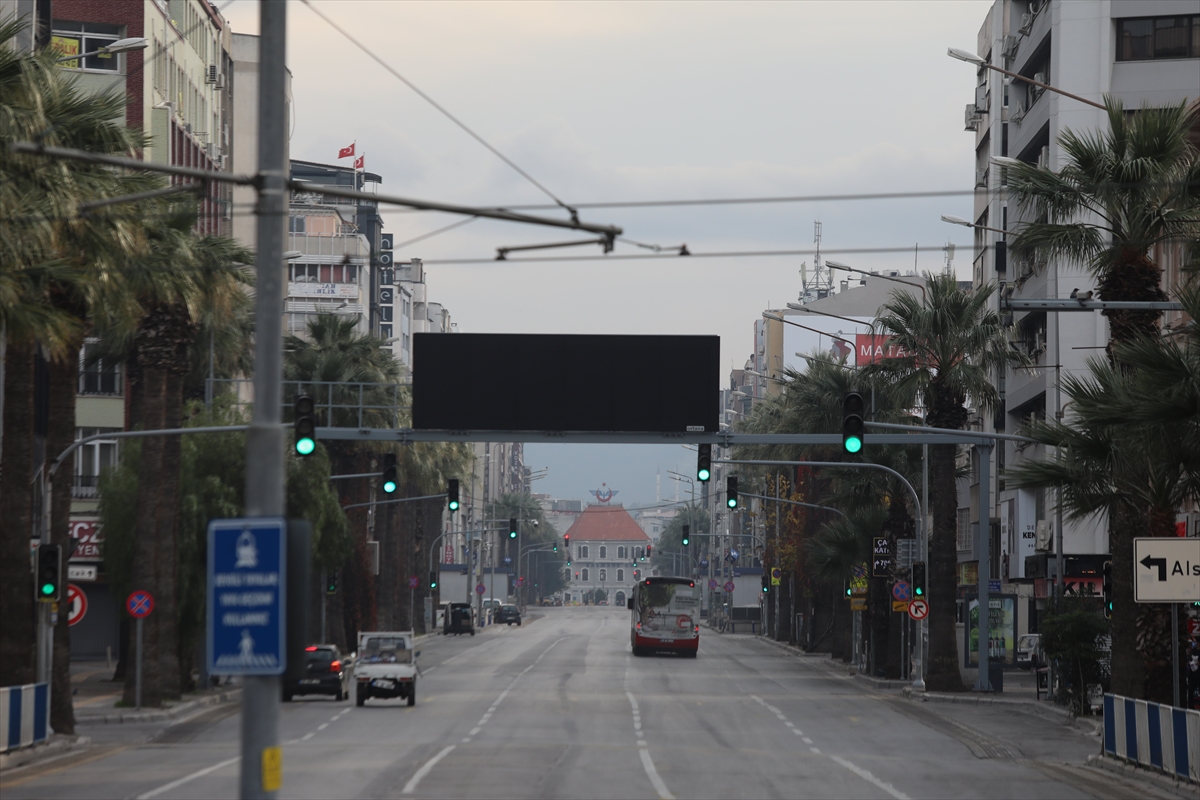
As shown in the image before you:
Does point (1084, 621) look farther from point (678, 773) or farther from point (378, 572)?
point (378, 572)

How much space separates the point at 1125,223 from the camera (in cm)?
2914

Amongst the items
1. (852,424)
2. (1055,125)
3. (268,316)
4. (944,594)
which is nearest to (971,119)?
(1055,125)

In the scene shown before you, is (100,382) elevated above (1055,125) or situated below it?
below

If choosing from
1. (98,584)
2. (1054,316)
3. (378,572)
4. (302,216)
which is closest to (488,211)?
(1054,316)

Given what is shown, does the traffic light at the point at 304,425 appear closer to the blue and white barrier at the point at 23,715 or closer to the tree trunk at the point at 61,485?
the tree trunk at the point at 61,485

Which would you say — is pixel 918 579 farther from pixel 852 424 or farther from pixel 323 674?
pixel 852 424

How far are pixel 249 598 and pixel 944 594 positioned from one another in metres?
40.6

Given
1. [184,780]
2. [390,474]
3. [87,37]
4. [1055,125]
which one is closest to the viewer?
[184,780]

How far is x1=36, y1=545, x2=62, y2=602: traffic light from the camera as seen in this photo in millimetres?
30859

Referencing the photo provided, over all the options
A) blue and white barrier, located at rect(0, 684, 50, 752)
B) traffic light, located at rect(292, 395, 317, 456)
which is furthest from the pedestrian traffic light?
blue and white barrier, located at rect(0, 684, 50, 752)

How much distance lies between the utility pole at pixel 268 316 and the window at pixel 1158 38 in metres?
49.5

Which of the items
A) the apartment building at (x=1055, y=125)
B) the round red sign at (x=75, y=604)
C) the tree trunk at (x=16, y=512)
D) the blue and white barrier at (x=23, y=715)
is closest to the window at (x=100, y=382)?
the round red sign at (x=75, y=604)

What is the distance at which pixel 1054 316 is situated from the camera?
51219mm

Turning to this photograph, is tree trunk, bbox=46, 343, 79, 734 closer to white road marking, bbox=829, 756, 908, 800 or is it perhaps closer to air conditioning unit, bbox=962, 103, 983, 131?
white road marking, bbox=829, 756, 908, 800
